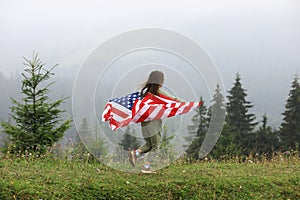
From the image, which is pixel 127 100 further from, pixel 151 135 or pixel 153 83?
pixel 151 135

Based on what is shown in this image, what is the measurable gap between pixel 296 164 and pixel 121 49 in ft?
15.8

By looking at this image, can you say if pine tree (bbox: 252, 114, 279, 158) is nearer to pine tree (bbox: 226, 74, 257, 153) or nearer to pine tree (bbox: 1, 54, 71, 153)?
pine tree (bbox: 226, 74, 257, 153)

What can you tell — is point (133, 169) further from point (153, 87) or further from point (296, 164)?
point (296, 164)

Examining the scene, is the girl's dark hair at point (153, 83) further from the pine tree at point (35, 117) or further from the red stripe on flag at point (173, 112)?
the pine tree at point (35, 117)

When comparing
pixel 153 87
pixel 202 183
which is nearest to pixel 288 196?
pixel 202 183

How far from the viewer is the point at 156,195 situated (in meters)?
5.96

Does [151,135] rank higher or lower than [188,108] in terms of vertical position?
lower

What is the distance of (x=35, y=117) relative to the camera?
9906 mm

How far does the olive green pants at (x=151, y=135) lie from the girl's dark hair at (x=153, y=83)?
452 mm

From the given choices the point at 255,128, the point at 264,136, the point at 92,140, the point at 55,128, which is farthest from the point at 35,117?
the point at 255,128

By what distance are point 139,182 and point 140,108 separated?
1.10 m

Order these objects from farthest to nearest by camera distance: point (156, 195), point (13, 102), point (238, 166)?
point (13, 102), point (238, 166), point (156, 195)

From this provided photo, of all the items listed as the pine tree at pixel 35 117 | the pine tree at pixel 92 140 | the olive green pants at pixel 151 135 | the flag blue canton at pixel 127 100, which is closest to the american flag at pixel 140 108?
the flag blue canton at pixel 127 100

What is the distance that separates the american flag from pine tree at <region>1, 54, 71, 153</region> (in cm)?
390
